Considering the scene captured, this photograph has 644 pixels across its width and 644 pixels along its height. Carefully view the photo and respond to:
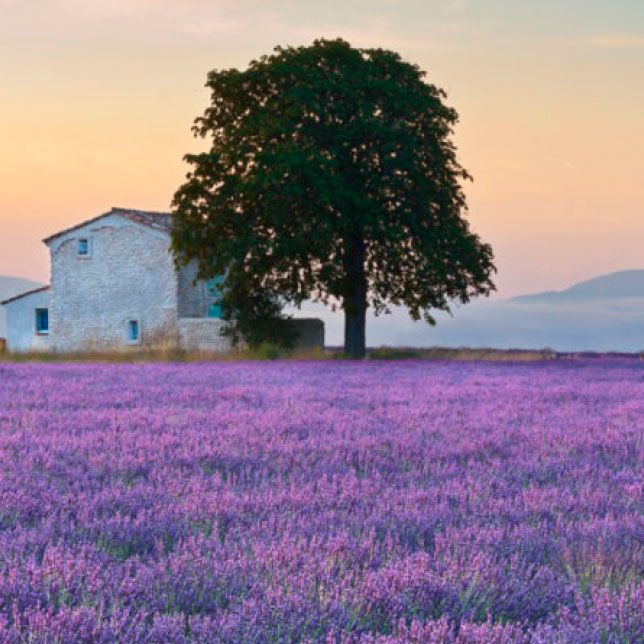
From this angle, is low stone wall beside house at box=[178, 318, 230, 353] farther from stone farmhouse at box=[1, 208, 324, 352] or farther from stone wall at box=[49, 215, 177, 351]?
stone wall at box=[49, 215, 177, 351]

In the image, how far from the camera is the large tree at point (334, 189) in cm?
3262

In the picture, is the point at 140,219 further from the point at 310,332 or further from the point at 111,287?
the point at 310,332

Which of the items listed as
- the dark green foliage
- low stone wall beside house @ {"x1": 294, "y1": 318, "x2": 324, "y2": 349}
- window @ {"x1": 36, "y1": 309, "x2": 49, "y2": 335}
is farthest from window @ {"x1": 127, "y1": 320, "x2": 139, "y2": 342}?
the dark green foliage

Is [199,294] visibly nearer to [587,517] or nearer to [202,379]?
[202,379]

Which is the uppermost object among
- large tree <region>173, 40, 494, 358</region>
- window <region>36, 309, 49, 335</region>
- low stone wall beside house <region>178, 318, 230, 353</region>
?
large tree <region>173, 40, 494, 358</region>

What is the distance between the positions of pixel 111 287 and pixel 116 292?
0.51m

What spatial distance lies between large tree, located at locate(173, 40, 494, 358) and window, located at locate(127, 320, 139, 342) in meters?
13.3

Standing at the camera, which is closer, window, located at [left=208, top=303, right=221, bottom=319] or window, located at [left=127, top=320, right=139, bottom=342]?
window, located at [left=208, top=303, right=221, bottom=319]

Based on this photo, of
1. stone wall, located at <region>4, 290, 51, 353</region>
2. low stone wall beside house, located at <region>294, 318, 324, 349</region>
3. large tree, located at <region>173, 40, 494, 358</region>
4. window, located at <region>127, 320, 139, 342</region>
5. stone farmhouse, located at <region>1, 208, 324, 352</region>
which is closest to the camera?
large tree, located at <region>173, 40, 494, 358</region>

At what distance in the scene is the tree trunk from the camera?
34875mm

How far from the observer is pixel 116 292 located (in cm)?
4897

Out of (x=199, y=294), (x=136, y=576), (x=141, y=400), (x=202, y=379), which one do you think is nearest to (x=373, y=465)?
(x=136, y=576)

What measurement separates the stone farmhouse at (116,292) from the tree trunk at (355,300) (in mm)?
10853

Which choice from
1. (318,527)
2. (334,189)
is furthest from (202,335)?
(318,527)
